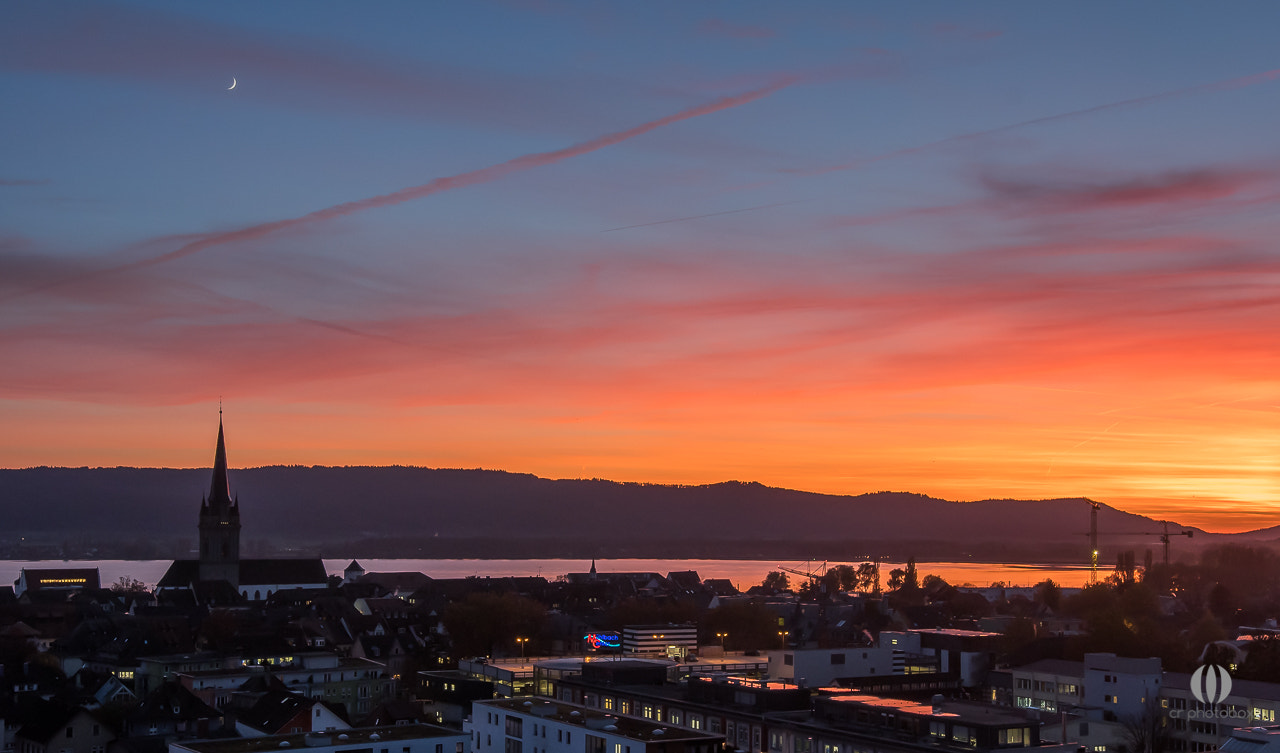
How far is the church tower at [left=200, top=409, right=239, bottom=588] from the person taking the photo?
142 metres

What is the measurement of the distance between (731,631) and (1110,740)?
48739 millimetres

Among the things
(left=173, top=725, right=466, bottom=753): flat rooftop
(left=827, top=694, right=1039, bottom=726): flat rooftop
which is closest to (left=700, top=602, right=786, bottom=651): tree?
(left=827, top=694, right=1039, bottom=726): flat rooftop

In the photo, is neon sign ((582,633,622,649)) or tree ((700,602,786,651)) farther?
tree ((700,602,786,651))

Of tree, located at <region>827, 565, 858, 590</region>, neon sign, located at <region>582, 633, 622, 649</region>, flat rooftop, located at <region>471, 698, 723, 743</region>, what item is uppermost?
flat rooftop, located at <region>471, 698, 723, 743</region>

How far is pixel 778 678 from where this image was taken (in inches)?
2707

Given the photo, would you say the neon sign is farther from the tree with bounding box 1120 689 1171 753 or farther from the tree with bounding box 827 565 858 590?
the tree with bounding box 827 565 858 590

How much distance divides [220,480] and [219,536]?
6036mm

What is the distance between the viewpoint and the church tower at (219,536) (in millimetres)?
141875

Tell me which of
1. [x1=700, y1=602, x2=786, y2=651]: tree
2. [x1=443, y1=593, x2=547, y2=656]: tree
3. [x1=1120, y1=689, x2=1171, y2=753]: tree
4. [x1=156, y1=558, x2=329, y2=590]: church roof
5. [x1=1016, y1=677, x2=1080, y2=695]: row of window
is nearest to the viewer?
[x1=1120, y1=689, x2=1171, y2=753]: tree

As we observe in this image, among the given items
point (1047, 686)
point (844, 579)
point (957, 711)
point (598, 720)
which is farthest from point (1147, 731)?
point (844, 579)

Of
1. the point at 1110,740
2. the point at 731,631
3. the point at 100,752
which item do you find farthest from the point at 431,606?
the point at 1110,740

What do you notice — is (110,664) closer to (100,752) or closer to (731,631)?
(100,752)

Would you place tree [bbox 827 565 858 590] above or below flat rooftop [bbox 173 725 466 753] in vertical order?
below

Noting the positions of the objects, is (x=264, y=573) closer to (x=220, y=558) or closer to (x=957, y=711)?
(x=220, y=558)
